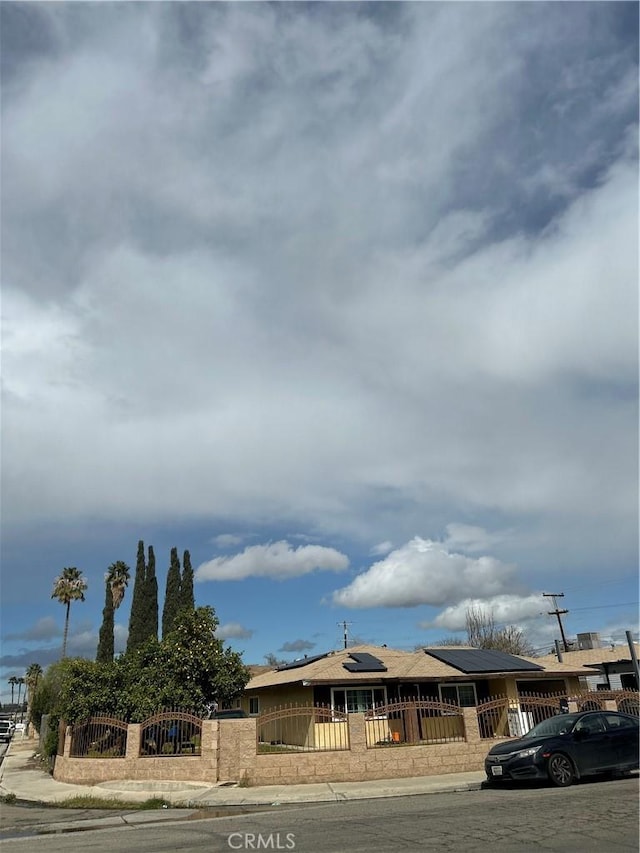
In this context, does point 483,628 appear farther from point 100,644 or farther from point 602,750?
point 602,750

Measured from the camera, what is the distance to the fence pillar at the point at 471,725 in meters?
17.9

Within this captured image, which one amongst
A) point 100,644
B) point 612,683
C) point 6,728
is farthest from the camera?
point 6,728

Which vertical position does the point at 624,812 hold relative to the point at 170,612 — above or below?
below

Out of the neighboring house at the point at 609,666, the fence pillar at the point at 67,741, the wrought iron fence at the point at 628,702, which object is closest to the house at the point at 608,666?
the neighboring house at the point at 609,666

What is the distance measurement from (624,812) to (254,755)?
30.1 feet

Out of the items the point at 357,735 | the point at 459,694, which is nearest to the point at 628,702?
the point at 459,694

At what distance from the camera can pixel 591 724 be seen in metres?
14.3

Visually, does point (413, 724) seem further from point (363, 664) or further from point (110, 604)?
point (110, 604)

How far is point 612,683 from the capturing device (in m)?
37.7

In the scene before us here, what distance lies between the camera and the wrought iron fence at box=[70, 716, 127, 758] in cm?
1930

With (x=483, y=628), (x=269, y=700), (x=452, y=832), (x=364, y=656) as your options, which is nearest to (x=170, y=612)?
(x=269, y=700)

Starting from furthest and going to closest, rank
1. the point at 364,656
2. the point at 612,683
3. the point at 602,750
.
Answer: the point at 612,683 → the point at 364,656 → the point at 602,750

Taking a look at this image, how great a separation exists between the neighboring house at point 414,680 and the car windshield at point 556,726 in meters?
9.56

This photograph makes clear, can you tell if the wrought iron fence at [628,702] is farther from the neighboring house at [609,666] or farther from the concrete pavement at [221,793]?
the neighboring house at [609,666]
